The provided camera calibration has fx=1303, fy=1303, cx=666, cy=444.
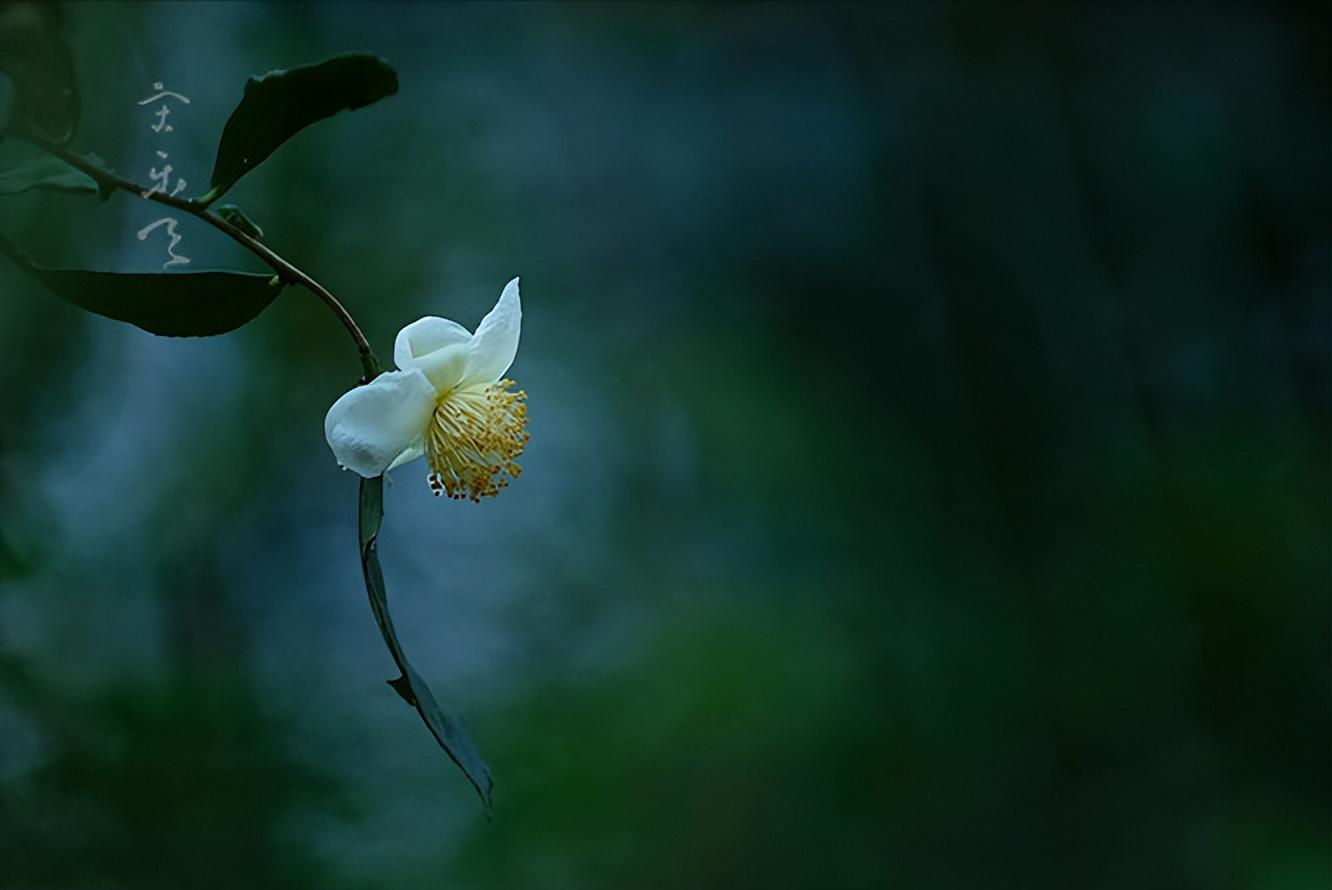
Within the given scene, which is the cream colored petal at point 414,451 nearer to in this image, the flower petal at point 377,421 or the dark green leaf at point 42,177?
the flower petal at point 377,421

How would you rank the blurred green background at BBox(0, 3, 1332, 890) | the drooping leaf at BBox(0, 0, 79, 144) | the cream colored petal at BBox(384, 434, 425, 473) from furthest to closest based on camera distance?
the blurred green background at BBox(0, 3, 1332, 890), the cream colored petal at BBox(384, 434, 425, 473), the drooping leaf at BBox(0, 0, 79, 144)

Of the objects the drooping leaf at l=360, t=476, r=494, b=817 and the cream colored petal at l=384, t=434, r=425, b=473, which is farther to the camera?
the cream colored petal at l=384, t=434, r=425, b=473

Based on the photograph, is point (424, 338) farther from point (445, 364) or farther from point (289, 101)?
point (289, 101)

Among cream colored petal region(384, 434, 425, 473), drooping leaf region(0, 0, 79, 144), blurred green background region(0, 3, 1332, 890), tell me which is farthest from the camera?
blurred green background region(0, 3, 1332, 890)

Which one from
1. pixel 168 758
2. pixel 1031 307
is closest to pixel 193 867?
pixel 168 758

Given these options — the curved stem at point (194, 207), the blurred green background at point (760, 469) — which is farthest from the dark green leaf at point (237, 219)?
the blurred green background at point (760, 469)

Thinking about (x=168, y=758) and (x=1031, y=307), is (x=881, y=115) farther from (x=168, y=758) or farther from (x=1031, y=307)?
(x=168, y=758)

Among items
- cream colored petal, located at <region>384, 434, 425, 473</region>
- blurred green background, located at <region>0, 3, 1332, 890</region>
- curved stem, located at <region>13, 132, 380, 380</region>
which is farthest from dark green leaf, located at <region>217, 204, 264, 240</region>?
blurred green background, located at <region>0, 3, 1332, 890</region>

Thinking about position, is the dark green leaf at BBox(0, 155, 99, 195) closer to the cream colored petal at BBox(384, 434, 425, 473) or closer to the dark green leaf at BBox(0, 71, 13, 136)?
the dark green leaf at BBox(0, 71, 13, 136)
